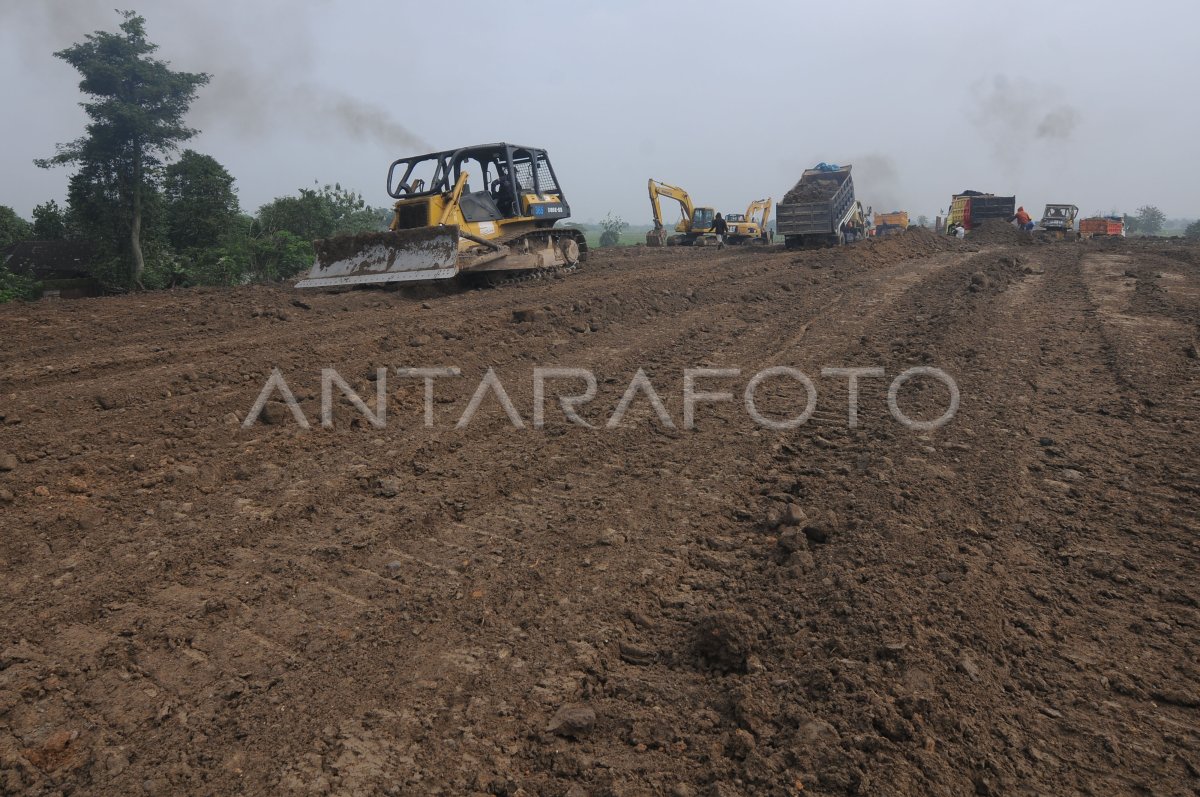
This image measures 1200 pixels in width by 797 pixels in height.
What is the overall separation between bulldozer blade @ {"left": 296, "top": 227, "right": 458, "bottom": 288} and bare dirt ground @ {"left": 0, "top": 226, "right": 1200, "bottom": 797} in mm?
4942

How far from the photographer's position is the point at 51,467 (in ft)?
14.9

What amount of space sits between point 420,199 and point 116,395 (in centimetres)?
754

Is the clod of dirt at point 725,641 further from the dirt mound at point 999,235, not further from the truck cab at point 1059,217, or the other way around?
the truck cab at point 1059,217

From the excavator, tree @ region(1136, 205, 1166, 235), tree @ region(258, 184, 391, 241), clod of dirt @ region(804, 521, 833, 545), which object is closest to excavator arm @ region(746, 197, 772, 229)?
the excavator

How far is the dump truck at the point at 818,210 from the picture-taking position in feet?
69.9

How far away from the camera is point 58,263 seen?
2573 centimetres

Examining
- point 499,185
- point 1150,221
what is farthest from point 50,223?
point 1150,221

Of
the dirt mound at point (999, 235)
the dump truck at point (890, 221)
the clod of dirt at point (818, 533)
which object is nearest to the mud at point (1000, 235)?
the dirt mound at point (999, 235)

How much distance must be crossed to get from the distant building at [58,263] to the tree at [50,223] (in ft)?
8.08

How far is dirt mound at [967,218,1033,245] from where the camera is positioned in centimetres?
2494

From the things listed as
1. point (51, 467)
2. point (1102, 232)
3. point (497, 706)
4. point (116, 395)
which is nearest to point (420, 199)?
point (116, 395)

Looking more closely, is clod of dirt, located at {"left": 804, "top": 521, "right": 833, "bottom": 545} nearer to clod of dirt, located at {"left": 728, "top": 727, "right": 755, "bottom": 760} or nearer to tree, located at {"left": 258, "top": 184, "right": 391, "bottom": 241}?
clod of dirt, located at {"left": 728, "top": 727, "right": 755, "bottom": 760}

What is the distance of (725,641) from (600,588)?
72 centimetres

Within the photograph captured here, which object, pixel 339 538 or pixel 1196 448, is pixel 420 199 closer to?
pixel 339 538
